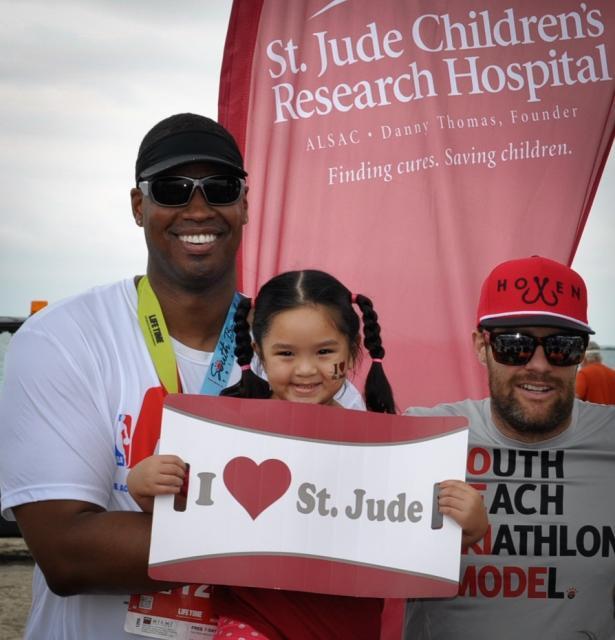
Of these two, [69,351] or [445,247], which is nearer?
[69,351]

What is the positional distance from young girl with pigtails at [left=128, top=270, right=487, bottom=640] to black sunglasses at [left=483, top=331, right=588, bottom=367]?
374 millimetres

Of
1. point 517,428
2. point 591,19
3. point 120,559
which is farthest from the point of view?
point 591,19

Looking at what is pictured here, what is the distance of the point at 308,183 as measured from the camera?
14.7 feet

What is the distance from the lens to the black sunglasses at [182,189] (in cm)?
277

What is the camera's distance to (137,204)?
2926mm

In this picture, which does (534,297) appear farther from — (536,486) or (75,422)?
(75,422)

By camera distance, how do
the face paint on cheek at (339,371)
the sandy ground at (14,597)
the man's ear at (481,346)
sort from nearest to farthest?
1. the face paint on cheek at (339,371)
2. the man's ear at (481,346)
3. the sandy ground at (14,597)

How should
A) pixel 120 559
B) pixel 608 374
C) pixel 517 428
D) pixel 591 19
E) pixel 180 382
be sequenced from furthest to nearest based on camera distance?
1. pixel 608 374
2. pixel 591 19
3. pixel 517 428
4. pixel 180 382
5. pixel 120 559

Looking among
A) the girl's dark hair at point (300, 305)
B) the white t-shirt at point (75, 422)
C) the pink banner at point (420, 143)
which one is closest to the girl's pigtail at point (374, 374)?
the girl's dark hair at point (300, 305)

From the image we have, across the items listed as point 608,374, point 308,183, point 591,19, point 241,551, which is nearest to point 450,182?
point 308,183

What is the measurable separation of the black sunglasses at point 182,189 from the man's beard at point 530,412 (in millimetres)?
966

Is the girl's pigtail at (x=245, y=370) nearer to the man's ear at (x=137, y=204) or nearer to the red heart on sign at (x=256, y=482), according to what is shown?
the red heart on sign at (x=256, y=482)

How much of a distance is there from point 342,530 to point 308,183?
2.31 m

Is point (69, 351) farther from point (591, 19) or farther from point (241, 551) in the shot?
point (591, 19)
